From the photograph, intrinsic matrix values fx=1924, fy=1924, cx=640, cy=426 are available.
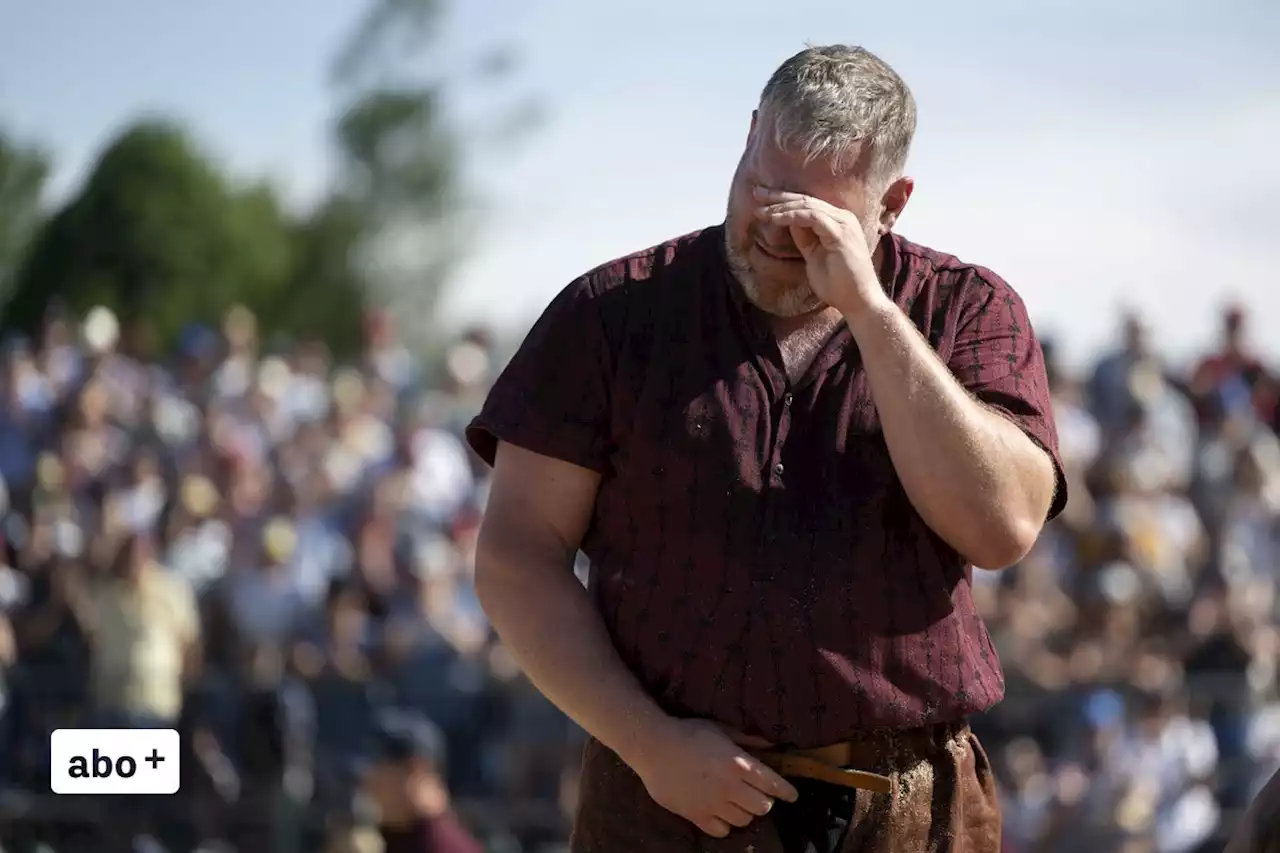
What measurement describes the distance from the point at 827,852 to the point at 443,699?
19.4ft

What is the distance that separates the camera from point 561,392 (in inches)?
114

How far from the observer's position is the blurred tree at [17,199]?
3019 centimetres

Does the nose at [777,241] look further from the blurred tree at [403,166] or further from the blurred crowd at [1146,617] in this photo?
the blurred tree at [403,166]

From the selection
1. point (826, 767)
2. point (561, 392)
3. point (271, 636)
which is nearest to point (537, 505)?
point (561, 392)

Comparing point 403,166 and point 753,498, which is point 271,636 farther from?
point 403,166

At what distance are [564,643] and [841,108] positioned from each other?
878mm

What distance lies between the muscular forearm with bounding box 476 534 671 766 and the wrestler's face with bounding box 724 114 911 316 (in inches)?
20.3

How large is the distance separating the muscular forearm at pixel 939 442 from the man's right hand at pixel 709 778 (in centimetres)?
43

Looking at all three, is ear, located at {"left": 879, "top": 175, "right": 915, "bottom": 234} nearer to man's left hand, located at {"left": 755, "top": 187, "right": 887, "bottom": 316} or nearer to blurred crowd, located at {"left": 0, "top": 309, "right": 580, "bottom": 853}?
man's left hand, located at {"left": 755, "top": 187, "right": 887, "bottom": 316}

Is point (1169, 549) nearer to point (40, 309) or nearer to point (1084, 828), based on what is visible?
point (1084, 828)

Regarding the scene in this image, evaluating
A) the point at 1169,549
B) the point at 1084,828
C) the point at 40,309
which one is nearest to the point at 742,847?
the point at 1084,828

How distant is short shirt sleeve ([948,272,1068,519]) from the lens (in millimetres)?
2867

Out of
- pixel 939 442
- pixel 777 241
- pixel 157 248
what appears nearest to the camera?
pixel 939 442

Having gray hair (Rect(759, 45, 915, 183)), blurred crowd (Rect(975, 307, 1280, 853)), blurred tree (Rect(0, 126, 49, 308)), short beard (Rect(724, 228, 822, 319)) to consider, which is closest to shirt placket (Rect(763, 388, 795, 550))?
short beard (Rect(724, 228, 822, 319))
